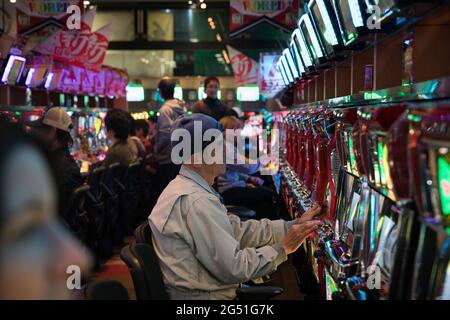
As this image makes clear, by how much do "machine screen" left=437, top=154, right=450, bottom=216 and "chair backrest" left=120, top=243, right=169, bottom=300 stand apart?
3.81 ft

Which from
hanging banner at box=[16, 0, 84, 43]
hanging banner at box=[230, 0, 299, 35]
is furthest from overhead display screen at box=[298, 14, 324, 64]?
hanging banner at box=[16, 0, 84, 43]

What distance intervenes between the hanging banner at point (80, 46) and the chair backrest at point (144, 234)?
313 inches

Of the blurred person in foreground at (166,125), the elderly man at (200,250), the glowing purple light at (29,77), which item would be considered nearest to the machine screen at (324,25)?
the elderly man at (200,250)

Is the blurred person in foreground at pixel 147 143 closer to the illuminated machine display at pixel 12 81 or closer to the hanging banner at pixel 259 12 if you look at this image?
the illuminated machine display at pixel 12 81

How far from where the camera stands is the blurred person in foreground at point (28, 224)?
1026 millimetres

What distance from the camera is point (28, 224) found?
104cm

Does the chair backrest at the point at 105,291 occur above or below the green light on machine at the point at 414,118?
below

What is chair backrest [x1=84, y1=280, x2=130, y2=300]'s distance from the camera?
1710 millimetres

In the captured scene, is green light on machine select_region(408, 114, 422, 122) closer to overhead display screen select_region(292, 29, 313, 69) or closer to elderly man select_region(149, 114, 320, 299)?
elderly man select_region(149, 114, 320, 299)

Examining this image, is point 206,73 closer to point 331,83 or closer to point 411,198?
point 331,83

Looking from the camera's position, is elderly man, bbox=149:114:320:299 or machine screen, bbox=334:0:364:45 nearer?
elderly man, bbox=149:114:320:299

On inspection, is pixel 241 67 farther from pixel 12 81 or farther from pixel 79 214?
pixel 79 214

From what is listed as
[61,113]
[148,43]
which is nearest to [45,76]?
[61,113]

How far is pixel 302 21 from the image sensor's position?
224 inches
